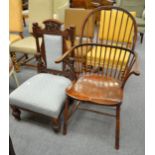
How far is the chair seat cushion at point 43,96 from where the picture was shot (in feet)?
5.50

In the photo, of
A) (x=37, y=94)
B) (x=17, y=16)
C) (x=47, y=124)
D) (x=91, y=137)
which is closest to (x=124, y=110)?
(x=91, y=137)

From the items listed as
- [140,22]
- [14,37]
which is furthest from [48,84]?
[140,22]

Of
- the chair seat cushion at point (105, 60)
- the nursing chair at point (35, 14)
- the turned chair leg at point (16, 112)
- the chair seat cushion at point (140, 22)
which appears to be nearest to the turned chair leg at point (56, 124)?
the turned chair leg at point (16, 112)

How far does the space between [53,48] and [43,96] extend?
1.60ft

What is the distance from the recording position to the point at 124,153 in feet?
5.40

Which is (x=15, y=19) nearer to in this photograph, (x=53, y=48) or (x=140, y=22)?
(x=53, y=48)

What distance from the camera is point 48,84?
72.6 inches

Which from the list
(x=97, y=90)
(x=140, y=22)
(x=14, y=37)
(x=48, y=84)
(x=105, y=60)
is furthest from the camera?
(x=140, y=22)

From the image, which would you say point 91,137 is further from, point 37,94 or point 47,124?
point 37,94

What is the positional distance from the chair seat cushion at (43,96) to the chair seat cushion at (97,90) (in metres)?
0.14

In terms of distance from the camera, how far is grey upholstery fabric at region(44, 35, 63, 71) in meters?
1.86

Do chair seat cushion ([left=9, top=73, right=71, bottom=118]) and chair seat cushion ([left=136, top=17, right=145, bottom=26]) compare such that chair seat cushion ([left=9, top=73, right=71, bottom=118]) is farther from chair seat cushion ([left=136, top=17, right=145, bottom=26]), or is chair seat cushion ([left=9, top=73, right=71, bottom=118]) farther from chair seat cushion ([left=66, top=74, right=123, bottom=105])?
chair seat cushion ([left=136, top=17, right=145, bottom=26])
